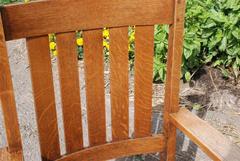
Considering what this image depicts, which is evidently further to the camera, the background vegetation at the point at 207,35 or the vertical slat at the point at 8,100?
the background vegetation at the point at 207,35

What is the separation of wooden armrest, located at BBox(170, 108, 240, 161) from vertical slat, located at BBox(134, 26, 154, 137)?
12cm

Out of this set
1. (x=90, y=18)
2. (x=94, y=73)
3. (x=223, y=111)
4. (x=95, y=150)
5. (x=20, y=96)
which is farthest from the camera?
(x=20, y=96)

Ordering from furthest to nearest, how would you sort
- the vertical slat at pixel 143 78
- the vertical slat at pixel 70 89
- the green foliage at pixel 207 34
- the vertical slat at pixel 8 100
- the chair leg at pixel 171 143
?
the green foliage at pixel 207 34 < the chair leg at pixel 171 143 < the vertical slat at pixel 143 78 < the vertical slat at pixel 70 89 < the vertical slat at pixel 8 100

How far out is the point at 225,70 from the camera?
11.5ft

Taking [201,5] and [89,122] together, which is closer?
[89,122]

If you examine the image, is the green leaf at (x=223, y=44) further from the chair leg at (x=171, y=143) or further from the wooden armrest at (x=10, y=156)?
the wooden armrest at (x=10, y=156)

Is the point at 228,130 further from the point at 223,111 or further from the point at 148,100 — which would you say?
the point at 148,100

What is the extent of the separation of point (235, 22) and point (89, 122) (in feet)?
5.85

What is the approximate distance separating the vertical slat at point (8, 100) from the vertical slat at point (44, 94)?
0.11m

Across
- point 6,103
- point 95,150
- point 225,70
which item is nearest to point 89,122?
point 95,150

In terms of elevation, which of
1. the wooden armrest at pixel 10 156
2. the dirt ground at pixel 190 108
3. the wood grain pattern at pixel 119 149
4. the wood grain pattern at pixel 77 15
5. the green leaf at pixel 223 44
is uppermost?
the wood grain pattern at pixel 77 15

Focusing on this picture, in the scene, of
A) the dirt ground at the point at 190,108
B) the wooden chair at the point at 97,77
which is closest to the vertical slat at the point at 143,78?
the wooden chair at the point at 97,77

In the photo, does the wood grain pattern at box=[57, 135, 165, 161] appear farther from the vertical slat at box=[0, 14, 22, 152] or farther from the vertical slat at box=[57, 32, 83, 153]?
the vertical slat at box=[0, 14, 22, 152]

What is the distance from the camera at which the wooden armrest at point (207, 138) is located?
1.49 m
